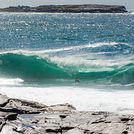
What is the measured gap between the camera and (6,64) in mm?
21078

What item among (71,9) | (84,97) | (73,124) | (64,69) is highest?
(71,9)

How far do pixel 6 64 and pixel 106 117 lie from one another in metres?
15.0

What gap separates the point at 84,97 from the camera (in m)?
12.2

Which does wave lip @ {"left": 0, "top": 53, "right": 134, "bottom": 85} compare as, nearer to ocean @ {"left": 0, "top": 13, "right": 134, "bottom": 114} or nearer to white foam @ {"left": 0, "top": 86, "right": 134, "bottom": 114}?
ocean @ {"left": 0, "top": 13, "right": 134, "bottom": 114}

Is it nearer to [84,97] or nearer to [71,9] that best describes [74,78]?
[84,97]

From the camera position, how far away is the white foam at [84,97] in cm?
1045

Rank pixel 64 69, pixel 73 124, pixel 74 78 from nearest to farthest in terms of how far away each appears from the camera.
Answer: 1. pixel 73 124
2. pixel 74 78
3. pixel 64 69

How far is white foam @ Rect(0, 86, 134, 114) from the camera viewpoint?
411 inches

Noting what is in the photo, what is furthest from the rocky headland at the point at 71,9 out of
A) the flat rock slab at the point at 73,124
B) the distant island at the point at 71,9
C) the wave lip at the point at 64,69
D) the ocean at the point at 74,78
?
the flat rock slab at the point at 73,124

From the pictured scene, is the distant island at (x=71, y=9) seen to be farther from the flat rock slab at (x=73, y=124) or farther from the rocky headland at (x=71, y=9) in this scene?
the flat rock slab at (x=73, y=124)

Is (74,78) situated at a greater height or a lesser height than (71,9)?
lesser

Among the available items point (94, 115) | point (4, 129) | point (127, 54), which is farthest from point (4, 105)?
point (127, 54)

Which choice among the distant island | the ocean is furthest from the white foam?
the distant island

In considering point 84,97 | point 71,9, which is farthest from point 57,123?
point 71,9
